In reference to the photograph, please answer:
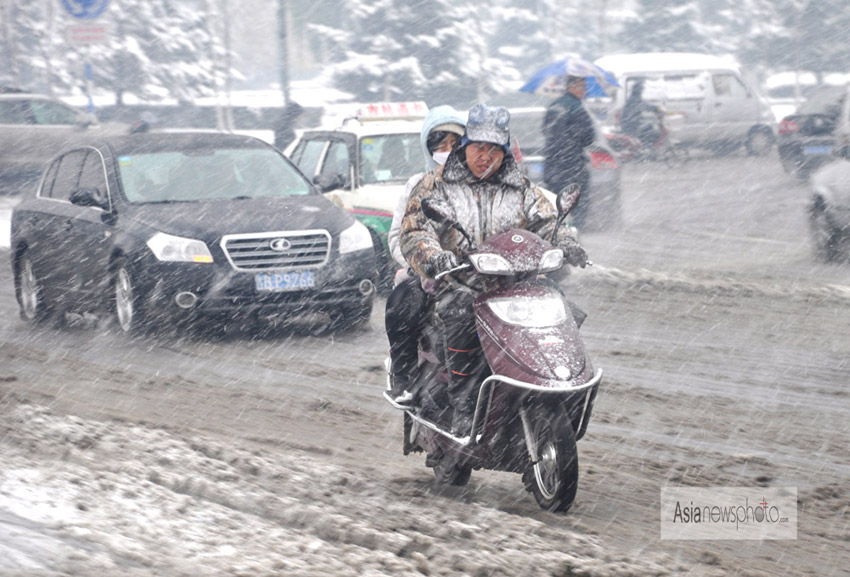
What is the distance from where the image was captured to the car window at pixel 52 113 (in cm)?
2481

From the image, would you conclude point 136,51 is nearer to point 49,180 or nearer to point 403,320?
point 49,180

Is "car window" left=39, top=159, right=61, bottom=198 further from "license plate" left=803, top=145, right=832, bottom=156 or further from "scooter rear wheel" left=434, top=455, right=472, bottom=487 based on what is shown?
"license plate" left=803, top=145, right=832, bottom=156

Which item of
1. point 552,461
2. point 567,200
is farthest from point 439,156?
point 552,461

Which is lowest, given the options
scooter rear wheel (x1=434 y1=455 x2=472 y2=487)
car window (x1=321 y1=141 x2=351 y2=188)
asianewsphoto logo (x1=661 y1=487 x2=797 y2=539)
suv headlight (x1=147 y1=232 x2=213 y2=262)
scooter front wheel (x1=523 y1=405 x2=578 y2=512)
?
car window (x1=321 y1=141 x2=351 y2=188)

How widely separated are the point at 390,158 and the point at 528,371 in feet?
26.2

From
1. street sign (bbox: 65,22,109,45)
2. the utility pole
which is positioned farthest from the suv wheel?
the utility pole

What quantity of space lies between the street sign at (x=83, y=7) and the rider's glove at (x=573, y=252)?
1493cm

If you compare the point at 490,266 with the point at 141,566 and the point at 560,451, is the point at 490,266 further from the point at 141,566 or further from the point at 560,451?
the point at 141,566

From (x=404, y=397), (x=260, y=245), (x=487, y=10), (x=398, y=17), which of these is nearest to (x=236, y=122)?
(x=398, y=17)

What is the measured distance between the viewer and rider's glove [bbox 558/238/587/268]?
5.23 metres

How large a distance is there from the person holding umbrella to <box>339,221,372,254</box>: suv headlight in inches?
131

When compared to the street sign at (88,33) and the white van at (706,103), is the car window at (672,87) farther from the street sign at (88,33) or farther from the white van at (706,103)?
the street sign at (88,33)

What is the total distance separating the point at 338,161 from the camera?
511 inches

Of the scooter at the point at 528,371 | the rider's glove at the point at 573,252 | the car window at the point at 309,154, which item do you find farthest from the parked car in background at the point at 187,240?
the rider's glove at the point at 573,252
